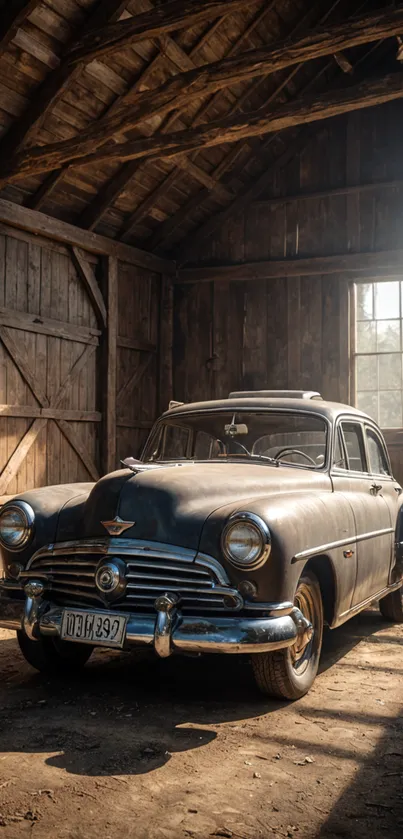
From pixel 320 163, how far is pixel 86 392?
501cm

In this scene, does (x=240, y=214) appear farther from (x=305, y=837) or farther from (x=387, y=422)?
(x=305, y=837)

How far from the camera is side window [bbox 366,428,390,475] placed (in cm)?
585

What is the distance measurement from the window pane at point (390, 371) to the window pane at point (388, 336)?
4.6 inches

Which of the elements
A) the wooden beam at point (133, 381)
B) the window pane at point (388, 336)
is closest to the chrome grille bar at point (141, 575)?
the wooden beam at point (133, 381)

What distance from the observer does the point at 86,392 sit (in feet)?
36.0

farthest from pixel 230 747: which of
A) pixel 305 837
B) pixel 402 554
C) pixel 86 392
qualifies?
pixel 86 392

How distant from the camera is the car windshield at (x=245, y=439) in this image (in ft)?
16.6

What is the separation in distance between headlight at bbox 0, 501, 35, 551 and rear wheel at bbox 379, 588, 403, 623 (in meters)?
3.26

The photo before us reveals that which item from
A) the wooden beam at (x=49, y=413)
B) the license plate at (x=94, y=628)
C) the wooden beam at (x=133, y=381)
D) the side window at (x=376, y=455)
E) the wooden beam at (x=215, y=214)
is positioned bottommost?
the license plate at (x=94, y=628)

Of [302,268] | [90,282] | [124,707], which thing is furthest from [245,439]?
[302,268]

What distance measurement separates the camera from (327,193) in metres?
11.9

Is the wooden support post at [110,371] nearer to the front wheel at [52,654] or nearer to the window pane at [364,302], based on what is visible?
the window pane at [364,302]

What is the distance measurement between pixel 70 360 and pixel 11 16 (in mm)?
4355

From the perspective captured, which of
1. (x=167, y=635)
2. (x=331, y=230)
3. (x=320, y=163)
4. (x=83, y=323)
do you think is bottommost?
(x=167, y=635)
